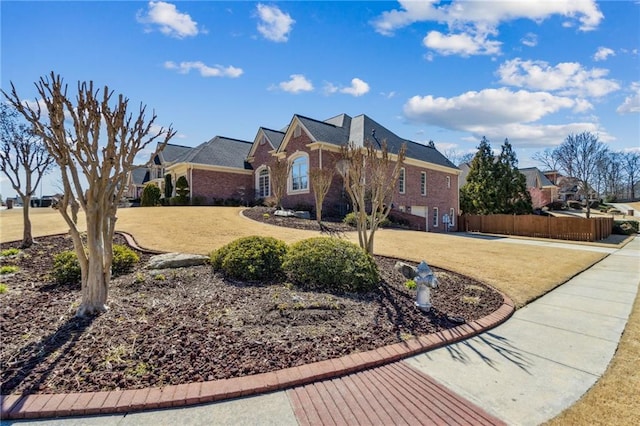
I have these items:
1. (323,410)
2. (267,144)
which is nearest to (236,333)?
(323,410)

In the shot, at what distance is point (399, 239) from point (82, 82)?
1209cm

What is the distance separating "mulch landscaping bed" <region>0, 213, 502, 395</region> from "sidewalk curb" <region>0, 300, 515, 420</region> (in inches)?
5.3

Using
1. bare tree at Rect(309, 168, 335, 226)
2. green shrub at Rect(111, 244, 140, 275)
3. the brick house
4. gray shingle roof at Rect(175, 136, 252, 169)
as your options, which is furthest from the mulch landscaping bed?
gray shingle roof at Rect(175, 136, 252, 169)

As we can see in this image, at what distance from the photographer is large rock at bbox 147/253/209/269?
22.9 ft

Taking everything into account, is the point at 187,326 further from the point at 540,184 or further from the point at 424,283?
the point at 540,184

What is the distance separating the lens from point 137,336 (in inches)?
157

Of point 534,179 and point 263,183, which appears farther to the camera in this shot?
point 534,179

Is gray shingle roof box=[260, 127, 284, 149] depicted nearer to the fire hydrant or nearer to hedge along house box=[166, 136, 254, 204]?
hedge along house box=[166, 136, 254, 204]

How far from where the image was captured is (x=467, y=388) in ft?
10.9

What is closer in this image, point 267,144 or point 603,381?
point 603,381

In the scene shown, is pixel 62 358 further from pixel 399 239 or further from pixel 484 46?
pixel 484 46

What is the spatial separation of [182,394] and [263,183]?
24.7m

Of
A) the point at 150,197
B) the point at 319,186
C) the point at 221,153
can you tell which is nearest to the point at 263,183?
the point at 221,153

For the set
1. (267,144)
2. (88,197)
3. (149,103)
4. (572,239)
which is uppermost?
(267,144)
